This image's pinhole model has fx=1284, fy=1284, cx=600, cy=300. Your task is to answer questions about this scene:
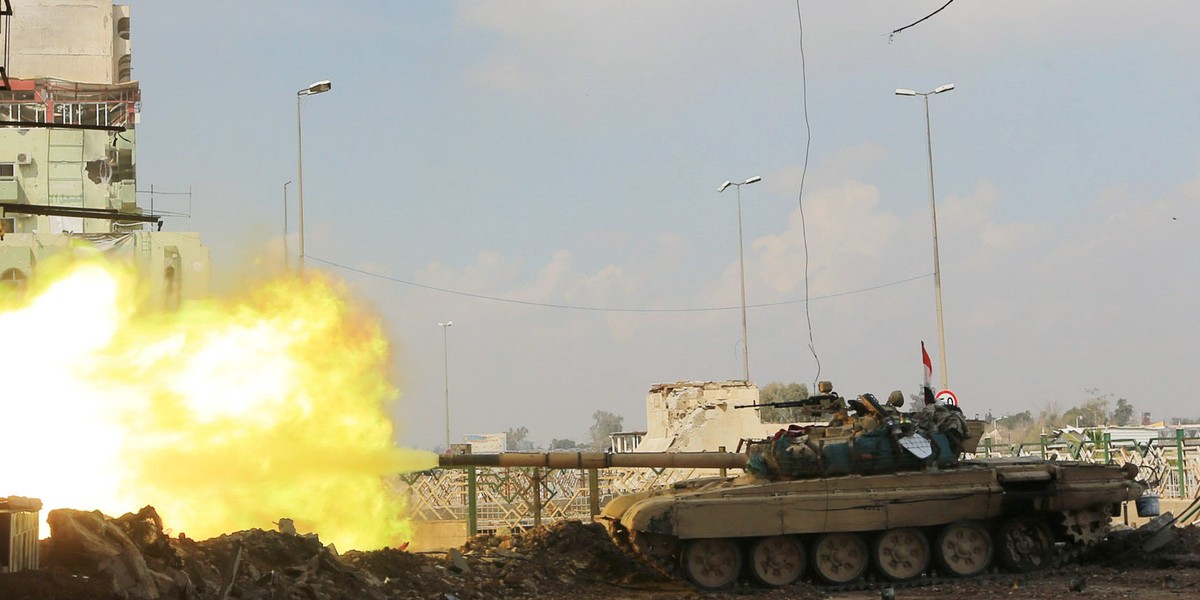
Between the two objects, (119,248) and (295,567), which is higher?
(119,248)

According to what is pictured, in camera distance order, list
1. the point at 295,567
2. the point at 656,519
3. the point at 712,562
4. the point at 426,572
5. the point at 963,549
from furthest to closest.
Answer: the point at 963,549
the point at 712,562
the point at 656,519
the point at 426,572
the point at 295,567

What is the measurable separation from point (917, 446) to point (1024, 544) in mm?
2488

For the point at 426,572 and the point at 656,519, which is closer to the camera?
the point at 426,572

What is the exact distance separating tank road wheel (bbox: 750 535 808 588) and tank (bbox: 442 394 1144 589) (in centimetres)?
2

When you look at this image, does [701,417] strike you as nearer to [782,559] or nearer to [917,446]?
[917,446]

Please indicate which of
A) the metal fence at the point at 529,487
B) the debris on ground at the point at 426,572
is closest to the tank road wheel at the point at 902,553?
the debris on ground at the point at 426,572

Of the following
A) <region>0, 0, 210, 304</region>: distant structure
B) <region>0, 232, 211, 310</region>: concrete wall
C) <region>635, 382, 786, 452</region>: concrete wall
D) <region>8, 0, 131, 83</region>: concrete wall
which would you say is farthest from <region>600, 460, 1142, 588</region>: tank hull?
<region>8, 0, 131, 83</region>: concrete wall

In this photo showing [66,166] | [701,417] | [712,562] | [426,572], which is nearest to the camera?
[426,572]

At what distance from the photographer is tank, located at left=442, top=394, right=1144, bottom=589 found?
819 inches

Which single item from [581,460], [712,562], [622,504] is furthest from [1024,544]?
[581,460]

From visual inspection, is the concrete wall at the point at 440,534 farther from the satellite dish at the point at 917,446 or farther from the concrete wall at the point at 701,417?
the concrete wall at the point at 701,417

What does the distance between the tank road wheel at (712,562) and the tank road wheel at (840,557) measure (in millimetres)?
1381

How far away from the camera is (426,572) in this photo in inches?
766

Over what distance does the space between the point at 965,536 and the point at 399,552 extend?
9517 mm
